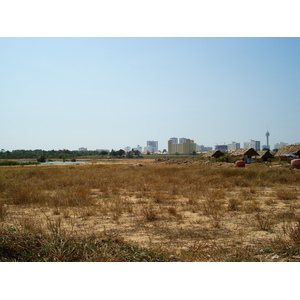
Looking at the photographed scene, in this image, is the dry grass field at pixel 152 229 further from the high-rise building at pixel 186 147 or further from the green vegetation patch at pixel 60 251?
the high-rise building at pixel 186 147

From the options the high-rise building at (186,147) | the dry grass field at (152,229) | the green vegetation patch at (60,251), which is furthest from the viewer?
the high-rise building at (186,147)

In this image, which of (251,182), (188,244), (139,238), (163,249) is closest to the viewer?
(163,249)

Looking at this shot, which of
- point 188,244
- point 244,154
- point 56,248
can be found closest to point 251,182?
point 188,244

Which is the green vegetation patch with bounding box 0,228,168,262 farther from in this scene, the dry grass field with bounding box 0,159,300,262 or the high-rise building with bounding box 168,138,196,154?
the high-rise building with bounding box 168,138,196,154

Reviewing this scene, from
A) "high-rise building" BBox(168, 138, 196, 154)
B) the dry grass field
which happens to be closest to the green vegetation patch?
the dry grass field

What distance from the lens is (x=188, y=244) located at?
5.03 m

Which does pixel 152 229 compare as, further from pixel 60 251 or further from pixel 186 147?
pixel 186 147

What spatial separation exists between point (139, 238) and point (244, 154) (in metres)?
45.5

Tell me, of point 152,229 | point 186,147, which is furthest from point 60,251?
point 186,147

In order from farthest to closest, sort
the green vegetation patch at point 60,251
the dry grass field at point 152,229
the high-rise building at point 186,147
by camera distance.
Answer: the high-rise building at point 186,147 < the dry grass field at point 152,229 < the green vegetation patch at point 60,251

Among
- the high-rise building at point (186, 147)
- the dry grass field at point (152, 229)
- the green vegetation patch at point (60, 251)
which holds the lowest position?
the dry grass field at point (152, 229)

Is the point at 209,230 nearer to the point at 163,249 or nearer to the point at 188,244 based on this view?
the point at 188,244

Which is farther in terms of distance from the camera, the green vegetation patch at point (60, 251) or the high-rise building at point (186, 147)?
the high-rise building at point (186, 147)

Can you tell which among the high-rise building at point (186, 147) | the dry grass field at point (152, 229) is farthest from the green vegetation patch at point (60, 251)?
the high-rise building at point (186, 147)
